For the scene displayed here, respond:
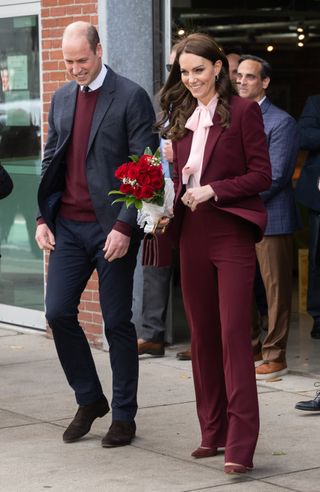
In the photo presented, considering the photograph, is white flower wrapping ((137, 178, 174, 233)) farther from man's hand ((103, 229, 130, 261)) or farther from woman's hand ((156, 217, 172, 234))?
man's hand ((103, 229, 130, 261))

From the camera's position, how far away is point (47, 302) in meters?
6.64

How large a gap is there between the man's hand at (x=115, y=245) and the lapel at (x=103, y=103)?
1.60 ft

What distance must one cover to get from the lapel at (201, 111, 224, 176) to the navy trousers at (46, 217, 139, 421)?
0.81 m

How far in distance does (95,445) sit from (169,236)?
4.11 ft

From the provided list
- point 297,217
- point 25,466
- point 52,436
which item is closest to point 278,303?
point 297,217

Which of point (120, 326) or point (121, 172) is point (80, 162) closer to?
point (121, 172)

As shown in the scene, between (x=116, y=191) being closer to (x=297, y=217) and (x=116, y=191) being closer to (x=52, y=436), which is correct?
(x=52, y=436)

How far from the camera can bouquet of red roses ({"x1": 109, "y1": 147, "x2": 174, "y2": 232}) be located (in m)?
6.00

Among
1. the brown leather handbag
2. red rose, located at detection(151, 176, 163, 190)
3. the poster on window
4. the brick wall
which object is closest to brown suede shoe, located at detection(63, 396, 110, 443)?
the brown leather handbag

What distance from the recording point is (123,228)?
640cm

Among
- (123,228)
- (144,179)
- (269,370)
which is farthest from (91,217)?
(269,370)

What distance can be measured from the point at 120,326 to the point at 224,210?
39.1 inches

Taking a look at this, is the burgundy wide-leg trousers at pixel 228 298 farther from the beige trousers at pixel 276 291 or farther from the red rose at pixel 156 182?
the beige trousers at pixel 276 291

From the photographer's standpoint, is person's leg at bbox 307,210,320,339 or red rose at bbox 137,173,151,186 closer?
red rose at bbox 137,173,151,186
